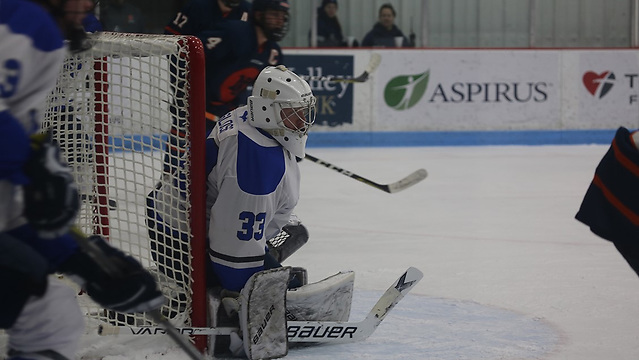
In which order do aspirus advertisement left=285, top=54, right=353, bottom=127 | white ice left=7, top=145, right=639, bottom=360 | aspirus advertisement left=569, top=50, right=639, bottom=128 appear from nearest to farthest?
white ice left=7, top=145, right=639, bottom=360
aspirus advertisement left=285, top=54, right=353, bottom=127
aspirus advertisement left=569, top=50, right=639, bottom=128

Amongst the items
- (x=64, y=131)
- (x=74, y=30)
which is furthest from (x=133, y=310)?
(x=64, y=131)

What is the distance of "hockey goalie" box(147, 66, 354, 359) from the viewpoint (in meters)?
2.24

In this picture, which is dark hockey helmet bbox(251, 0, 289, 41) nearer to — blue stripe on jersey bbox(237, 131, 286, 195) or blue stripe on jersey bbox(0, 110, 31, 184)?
blue stripe on jersey bbox(237, 131, 286, 195)

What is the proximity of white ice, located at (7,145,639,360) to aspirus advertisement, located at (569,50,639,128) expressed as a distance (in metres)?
1.85

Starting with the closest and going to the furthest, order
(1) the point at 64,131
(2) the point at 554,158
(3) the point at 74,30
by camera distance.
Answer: (3) the point at 74,30
(1) the point at 64,131
(2) the point at 554,158

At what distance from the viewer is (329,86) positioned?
7355mm

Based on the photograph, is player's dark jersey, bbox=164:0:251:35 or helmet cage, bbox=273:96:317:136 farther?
player's dark jersey, bbox=164:0:251:35

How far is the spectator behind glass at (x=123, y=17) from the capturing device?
6.89 metres

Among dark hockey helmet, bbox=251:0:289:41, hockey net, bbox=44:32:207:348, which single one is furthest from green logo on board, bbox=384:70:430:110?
hockey net, bbox=44:32:207:348

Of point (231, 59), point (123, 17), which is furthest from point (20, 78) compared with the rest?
point (123, 17)

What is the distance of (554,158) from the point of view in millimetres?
6660

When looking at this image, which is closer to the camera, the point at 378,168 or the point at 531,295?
the point at 531,295

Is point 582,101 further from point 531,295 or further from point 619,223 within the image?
point 619,223

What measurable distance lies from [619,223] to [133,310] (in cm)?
94
